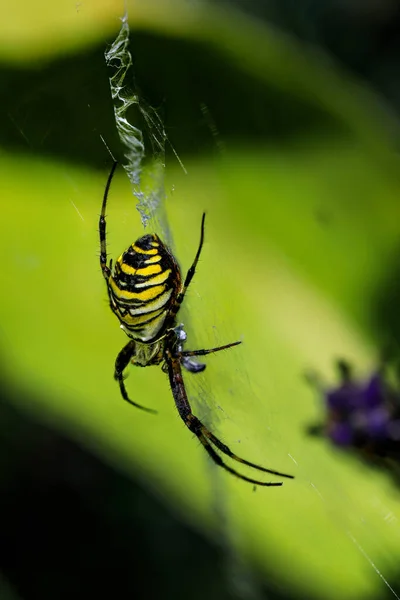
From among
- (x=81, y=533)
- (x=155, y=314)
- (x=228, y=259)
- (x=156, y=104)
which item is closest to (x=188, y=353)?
(x=155, y=314)

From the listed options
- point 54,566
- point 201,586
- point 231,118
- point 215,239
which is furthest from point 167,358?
point 54,566

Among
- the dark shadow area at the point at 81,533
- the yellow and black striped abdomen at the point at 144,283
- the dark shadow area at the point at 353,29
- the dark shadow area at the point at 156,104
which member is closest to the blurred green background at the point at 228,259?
the dark shadow area at the point at 156,104

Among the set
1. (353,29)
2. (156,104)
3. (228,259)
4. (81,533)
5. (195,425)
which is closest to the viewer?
(156,104)

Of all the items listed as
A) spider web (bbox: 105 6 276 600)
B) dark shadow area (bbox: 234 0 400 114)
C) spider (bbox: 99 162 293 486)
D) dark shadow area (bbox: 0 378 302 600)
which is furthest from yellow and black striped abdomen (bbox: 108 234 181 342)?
dark shadow area (bbox: 234 0 400 114)

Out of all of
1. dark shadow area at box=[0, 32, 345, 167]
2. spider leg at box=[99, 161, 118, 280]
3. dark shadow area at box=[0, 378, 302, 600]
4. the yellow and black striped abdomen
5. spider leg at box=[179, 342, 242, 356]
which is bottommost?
dark shadow area at box=[0, 378, 302, 600]

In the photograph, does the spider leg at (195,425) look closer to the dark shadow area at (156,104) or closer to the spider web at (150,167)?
the spider web at (150,167)

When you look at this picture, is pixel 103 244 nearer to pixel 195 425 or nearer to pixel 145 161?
pixel 145 161

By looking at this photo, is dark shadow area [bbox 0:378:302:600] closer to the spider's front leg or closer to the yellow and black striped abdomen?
the spider's front leg

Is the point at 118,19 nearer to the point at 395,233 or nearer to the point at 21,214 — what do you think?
the point at 21,214
